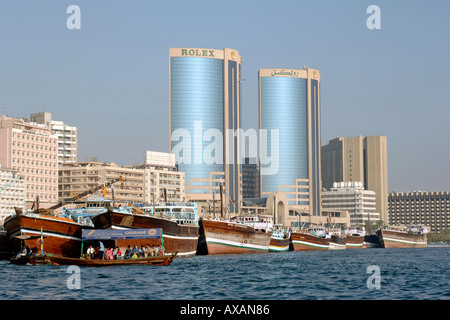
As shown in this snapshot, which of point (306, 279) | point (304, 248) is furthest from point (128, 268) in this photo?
point (304, 248)

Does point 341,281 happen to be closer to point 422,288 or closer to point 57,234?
point 422,288

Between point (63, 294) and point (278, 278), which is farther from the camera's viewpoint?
point (278, 278)

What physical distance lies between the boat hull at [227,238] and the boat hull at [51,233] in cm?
3631

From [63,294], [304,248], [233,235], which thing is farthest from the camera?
[304,248]

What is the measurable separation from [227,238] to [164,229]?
31848 millimetres

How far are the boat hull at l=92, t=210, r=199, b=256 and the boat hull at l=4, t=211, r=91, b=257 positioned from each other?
3768 mm

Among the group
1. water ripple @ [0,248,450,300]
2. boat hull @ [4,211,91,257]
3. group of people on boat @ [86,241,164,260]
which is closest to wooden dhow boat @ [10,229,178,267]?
group of people on boat @ [86,241,164,260]

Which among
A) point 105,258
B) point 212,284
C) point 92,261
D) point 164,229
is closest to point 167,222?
point 164,229

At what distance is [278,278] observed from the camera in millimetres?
72438

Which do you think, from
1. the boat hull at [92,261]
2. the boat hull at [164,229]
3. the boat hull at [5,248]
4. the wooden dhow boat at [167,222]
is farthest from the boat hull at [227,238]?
the boat hull at [92,261]

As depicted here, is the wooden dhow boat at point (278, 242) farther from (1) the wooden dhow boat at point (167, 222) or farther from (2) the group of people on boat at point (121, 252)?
(2) the group of people on boat at point (121, 252)

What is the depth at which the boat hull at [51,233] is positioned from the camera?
325ft

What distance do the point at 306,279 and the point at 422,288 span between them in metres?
13.3
